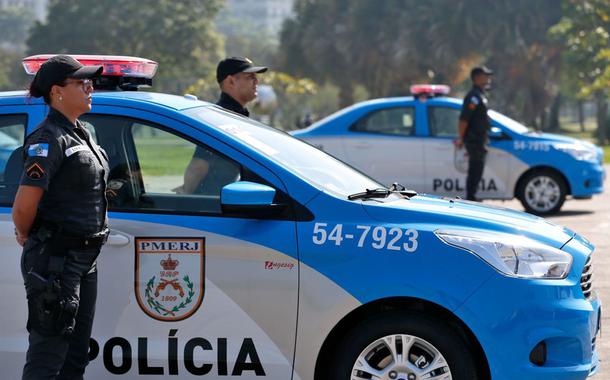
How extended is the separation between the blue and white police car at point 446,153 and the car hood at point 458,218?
8.81 m

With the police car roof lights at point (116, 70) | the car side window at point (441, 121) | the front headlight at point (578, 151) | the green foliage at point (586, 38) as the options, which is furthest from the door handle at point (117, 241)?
the green foliage at point (586, 38)

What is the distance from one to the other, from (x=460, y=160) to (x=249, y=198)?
965 cm

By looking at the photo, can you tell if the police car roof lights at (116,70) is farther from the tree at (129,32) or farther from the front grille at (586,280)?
the tree at (129,32)

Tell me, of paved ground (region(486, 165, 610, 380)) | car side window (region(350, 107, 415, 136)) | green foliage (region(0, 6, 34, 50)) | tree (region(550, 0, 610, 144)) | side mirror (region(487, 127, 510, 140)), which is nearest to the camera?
paved ground (region(486, 165, 610, 380))

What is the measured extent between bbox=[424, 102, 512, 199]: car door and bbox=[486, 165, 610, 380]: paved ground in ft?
2.86

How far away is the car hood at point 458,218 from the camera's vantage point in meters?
4.89

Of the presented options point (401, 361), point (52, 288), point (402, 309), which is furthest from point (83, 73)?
point (401, 361)

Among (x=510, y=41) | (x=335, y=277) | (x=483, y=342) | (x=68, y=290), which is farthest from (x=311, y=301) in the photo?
Answer: (x=510, y=41)

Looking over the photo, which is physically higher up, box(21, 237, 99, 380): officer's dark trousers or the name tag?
the name tag

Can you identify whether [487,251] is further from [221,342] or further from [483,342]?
[221,342]

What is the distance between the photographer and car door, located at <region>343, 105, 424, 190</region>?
14.4 meters

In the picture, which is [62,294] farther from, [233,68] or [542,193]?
[542,193]

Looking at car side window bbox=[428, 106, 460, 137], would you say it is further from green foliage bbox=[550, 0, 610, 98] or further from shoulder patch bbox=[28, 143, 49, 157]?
green foliage bbox=[550, 0, 610, 98]

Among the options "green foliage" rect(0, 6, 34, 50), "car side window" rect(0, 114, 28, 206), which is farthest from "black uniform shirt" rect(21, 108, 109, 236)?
"green foliage" rect(0, 6, 34, 50)
